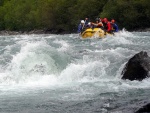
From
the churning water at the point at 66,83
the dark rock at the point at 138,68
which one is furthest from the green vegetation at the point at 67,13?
the dark rock at the point at 138,68

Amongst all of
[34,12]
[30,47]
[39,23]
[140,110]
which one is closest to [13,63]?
[30,47]

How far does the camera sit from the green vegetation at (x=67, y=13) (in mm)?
48781

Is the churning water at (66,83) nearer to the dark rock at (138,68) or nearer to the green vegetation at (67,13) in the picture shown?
the dark rock at (138,68)

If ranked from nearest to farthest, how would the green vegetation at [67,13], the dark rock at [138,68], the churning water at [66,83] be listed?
1. the churning water at [66,83]
2. the dark rock at [138,68]
3. the green vegetation at [67,13]

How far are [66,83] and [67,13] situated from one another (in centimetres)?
4959

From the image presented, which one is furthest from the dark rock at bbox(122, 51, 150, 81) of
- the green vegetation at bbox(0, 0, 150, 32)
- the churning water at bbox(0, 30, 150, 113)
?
the green vegetation at bbox(0, 0, 150, 32)

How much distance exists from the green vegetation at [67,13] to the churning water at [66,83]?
103 ft

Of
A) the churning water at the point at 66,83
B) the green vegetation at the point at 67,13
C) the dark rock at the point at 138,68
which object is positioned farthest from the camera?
the green vegetation at the point at 67,13

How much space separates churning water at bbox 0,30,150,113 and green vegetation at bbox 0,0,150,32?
31251 mm

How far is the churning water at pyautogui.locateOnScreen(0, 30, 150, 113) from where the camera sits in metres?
10.2

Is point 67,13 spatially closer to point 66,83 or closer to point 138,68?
point 66,83

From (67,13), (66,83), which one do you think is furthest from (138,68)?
(67,13)

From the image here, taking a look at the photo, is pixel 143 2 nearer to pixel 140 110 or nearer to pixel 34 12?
pixel 34 12

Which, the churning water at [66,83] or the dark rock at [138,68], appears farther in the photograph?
the dark rock at [138,68]
